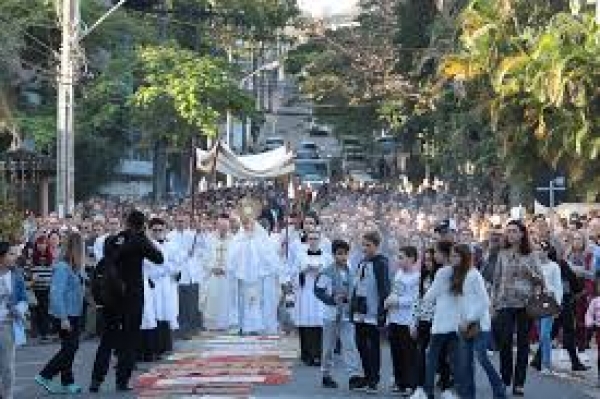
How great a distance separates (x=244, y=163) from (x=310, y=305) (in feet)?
92.1

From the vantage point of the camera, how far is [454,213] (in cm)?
3438

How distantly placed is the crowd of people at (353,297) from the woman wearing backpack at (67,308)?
0.01m

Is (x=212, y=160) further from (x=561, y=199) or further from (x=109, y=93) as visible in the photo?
(x=561, y=199)

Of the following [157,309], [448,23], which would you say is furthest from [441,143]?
[157,309]

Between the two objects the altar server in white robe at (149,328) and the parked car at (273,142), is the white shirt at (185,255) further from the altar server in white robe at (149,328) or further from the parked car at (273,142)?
the parked car at (273,142)

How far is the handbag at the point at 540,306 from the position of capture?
1614cm

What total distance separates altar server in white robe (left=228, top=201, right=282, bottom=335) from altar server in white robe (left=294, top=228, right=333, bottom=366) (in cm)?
400

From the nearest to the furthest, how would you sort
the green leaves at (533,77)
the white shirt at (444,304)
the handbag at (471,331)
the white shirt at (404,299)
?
the handbag at (471,331), the white shirt at (444,304), the white shirt at (404,299), the green leaves at (533,77)

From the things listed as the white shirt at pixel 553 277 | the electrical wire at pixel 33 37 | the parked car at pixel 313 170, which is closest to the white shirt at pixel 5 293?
the white shirt at pixel 553 277

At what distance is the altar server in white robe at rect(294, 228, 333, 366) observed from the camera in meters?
18.9

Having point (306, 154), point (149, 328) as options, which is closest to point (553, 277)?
point (149, 328)

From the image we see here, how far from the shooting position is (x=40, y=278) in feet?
78.6

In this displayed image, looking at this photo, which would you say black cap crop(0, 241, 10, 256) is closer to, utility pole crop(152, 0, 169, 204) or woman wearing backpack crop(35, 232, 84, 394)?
woman wearing backpack crop(35, 232, 84, 394)

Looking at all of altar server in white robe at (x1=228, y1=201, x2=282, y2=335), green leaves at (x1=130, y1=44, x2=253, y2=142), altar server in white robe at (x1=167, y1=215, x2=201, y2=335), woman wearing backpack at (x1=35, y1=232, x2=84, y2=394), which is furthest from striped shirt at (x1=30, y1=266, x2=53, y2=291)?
green leaves at (x1=130, y1=44, x2=253, y2=142)
